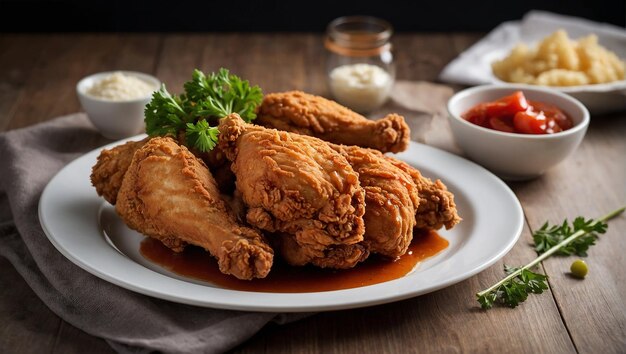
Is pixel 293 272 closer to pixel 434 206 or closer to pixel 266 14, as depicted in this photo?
pixel 434 206

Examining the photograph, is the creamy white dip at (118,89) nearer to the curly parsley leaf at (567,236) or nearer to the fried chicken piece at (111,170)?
the fried chicken piece at (111,170)

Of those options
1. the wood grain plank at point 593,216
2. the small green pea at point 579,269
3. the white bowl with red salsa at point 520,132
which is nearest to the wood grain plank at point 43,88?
the wood grain plank at point 593,216

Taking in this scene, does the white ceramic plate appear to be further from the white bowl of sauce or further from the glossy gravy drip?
the white bowl of sauce

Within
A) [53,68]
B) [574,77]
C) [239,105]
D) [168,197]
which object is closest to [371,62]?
[574,77]

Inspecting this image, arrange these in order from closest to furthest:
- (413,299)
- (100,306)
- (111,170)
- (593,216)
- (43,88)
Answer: (100,306), (413,299), (111,170), (593,216), (43,88)

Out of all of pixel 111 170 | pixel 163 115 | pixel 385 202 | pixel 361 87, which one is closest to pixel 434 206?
pixel 385 202

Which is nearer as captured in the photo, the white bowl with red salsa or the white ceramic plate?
the white ceramic plate

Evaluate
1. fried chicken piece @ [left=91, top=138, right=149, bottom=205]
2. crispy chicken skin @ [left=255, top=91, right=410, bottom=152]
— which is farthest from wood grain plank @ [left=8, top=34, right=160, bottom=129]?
crispy chicken skin @ [left=255, top=91, right=410, bottom=152]
